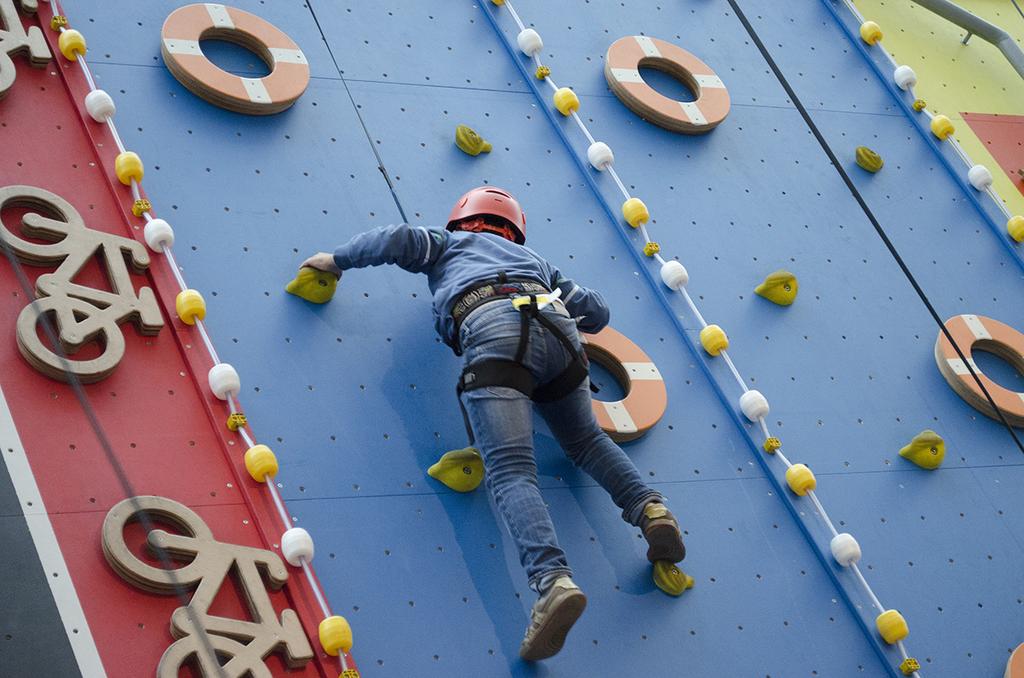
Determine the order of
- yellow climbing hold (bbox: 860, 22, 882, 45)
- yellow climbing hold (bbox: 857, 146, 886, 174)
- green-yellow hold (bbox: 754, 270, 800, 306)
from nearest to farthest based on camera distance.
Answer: green-yellow hold (bbox: 754, 270, 800, 306) < yellow climbing hold (bbox: 857, 146, 886, 174) < yellow climbing hold (bbox: 860, 22, 882, 45)

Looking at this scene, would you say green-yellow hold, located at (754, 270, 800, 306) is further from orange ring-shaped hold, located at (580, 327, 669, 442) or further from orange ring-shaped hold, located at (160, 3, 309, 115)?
orange ring-shaped hold, located at (160, 3, 309, 115)

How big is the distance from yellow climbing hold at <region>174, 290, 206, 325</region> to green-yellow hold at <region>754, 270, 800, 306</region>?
190cm

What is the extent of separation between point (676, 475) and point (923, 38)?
9.91ft

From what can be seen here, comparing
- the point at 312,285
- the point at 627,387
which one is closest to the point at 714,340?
the point at 627,387

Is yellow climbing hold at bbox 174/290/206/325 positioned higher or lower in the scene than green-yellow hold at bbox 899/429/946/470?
lower

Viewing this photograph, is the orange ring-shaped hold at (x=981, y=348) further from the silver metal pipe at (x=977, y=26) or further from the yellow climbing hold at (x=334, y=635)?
the yellow climbing hold at (x=334, y=635)

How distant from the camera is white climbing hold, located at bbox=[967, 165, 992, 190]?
497cm

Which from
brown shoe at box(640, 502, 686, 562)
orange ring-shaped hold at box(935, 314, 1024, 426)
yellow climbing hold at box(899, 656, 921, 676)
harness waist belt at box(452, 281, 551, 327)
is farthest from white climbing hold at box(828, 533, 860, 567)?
harness waist belt at box(452, 281, 551, 327)

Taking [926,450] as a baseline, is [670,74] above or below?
above

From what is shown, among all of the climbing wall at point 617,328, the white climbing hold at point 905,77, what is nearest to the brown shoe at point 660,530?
the climbing wall at point 617,328

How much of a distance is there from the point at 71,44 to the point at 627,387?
1918 mm

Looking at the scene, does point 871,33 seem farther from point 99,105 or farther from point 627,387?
point 99,105

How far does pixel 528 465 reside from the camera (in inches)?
124

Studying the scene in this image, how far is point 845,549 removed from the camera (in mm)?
3602
